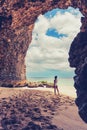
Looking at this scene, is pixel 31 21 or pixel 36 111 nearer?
pixel 31 21

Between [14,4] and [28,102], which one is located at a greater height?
[14,4]

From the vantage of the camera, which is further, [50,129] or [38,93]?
[38,93]

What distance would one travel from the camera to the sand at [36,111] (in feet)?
120

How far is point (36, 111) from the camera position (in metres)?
41.2

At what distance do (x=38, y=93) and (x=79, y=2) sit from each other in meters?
18.1

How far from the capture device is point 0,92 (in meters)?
47.0

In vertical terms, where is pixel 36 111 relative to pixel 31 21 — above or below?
below

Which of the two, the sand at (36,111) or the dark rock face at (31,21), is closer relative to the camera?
the dark rock face at (31,21)

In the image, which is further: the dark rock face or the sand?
the sand

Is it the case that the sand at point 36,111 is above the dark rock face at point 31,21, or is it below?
below

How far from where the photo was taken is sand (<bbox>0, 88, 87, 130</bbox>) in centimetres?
3653

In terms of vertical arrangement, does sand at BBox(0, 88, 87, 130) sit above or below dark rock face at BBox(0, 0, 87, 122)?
below

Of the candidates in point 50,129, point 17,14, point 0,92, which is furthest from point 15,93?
point 17,14

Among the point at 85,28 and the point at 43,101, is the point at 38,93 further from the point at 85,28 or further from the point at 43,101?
the point at 85,28
